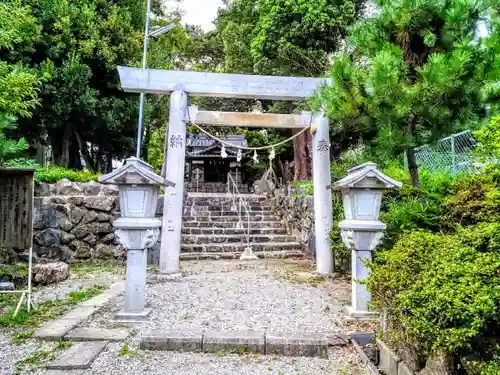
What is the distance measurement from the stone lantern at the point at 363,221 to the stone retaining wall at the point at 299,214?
12.9 feet

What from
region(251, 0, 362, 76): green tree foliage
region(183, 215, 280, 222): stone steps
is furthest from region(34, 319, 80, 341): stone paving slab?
region(251, 0, 362, 76): green tree foliage

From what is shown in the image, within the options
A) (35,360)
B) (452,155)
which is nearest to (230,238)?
(452,155)

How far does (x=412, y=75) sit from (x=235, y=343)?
3.80 m

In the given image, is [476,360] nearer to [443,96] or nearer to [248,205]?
[443,96]

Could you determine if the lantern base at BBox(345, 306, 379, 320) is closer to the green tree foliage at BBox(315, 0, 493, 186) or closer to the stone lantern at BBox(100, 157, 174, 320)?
the green tree foliage at BBox(315, 0, 493, 186)

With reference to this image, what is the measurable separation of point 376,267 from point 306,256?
18.3 feet

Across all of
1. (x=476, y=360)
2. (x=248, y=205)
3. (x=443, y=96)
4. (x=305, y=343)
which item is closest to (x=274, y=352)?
(x=305, y=343)

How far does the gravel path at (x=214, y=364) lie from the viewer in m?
2.88

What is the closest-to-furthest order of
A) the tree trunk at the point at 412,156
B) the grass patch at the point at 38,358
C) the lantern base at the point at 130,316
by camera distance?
the grass patch at the point at 38,358, the lantern base at the point at 130,316, the tree trunk at the point at 412,156

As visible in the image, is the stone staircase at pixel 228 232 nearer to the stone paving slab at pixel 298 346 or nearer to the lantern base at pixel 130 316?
the lantern base at pixel 130 316

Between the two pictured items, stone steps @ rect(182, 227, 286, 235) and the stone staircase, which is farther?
stone steps @ rect(182, 227, 286, 235)

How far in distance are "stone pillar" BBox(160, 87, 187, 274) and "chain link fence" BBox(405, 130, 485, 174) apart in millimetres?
3977

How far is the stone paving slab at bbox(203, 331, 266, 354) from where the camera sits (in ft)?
10.7

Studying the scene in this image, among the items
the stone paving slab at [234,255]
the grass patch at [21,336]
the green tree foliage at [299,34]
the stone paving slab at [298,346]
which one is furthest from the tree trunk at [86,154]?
the stone paving slab at [298,346]
